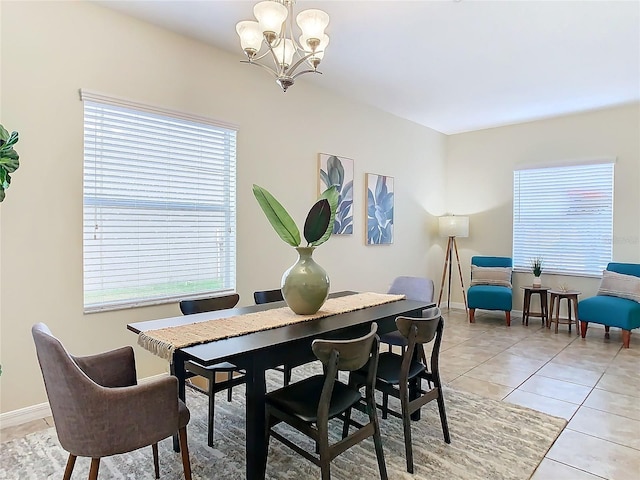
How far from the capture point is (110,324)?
301 cm

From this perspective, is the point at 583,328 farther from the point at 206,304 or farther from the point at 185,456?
the point at 185,456

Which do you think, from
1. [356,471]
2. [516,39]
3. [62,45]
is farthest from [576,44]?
[62,45]

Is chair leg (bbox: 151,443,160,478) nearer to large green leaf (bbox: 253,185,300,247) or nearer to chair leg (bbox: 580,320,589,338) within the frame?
large green leaf (bbox: 253,185,300,247)

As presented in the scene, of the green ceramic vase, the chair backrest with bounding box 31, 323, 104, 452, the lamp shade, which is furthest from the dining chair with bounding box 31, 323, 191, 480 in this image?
the lamp shade

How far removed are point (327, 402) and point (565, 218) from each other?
17.4 ft

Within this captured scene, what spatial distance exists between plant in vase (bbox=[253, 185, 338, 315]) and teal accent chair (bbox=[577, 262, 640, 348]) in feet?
13.0

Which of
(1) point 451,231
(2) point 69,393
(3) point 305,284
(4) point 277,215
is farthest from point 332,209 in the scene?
(1) point 451,231

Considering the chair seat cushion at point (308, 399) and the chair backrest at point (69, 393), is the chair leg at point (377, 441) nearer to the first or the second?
the chair seat cushion at point (308, 399)

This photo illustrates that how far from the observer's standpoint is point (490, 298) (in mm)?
5516

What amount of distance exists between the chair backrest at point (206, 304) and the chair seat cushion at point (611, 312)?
168 inches

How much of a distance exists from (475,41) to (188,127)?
2.57 meters

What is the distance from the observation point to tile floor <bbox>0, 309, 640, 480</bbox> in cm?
227

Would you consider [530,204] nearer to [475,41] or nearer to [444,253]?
[444,253]

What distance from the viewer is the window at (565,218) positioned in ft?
17.5
